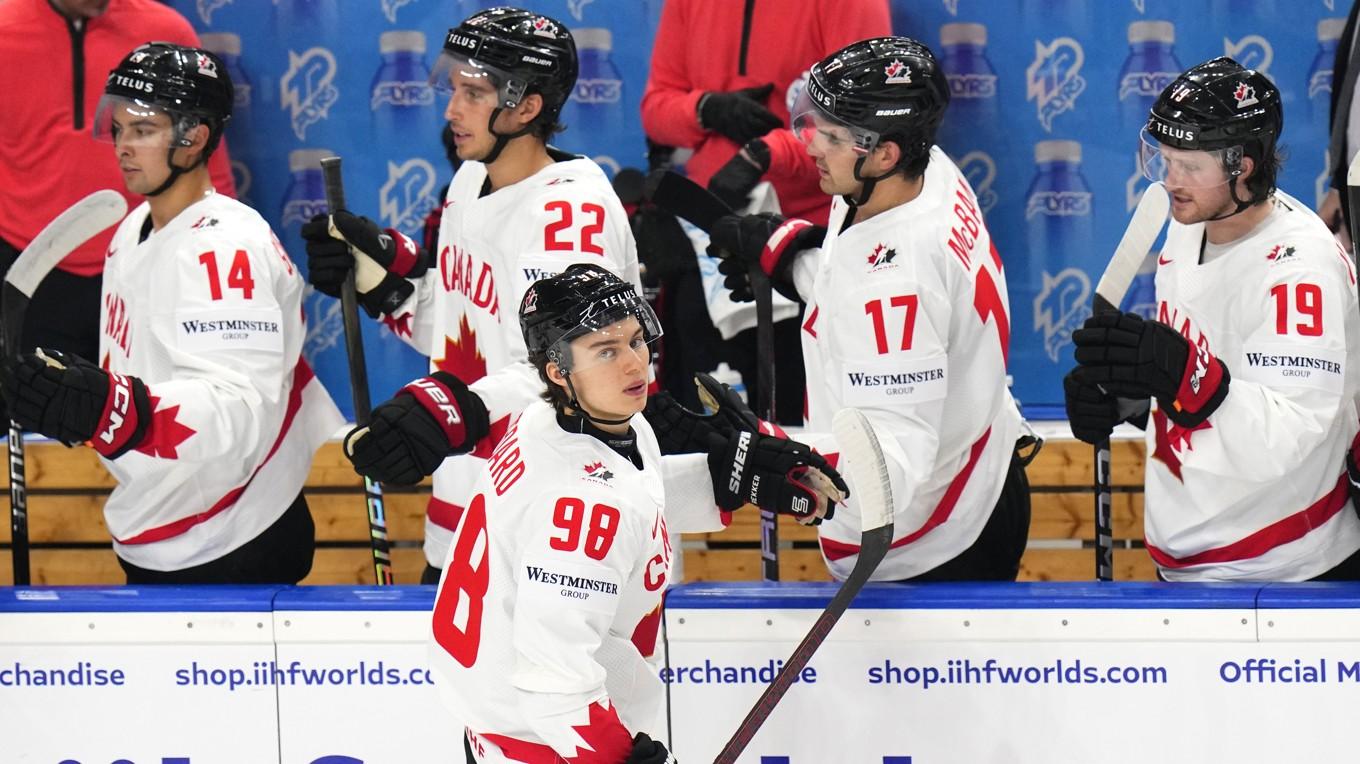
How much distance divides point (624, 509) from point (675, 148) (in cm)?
268

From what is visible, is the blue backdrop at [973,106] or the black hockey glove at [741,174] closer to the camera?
the black hockey glove at [741,174]

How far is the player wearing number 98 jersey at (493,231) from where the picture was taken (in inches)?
128

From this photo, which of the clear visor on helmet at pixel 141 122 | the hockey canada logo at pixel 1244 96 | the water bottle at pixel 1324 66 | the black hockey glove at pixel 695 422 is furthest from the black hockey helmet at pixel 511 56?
the water bottle at pixel 1324 66

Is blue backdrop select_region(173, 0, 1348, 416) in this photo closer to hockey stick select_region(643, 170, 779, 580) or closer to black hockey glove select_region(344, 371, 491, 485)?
hockey stick select_region(643, 170, 779, 580)

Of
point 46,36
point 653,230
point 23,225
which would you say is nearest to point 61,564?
point 23,225

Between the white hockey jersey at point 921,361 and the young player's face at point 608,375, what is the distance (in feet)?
1.80

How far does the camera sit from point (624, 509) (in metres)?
2.42

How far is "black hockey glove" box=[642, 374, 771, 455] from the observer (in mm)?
2920

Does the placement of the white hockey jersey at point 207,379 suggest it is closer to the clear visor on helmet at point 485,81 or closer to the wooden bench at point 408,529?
the clear visor on helmet at point 485,81

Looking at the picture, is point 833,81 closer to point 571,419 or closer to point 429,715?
point 571,419

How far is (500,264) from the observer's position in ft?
11.0

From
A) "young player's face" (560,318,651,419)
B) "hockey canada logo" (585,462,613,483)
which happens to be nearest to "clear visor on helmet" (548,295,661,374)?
"young player's face" (560,318,651,419)

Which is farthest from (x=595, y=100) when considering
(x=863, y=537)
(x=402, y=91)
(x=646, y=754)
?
(x=646, y=754)

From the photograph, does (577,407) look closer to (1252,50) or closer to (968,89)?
(968,89)
